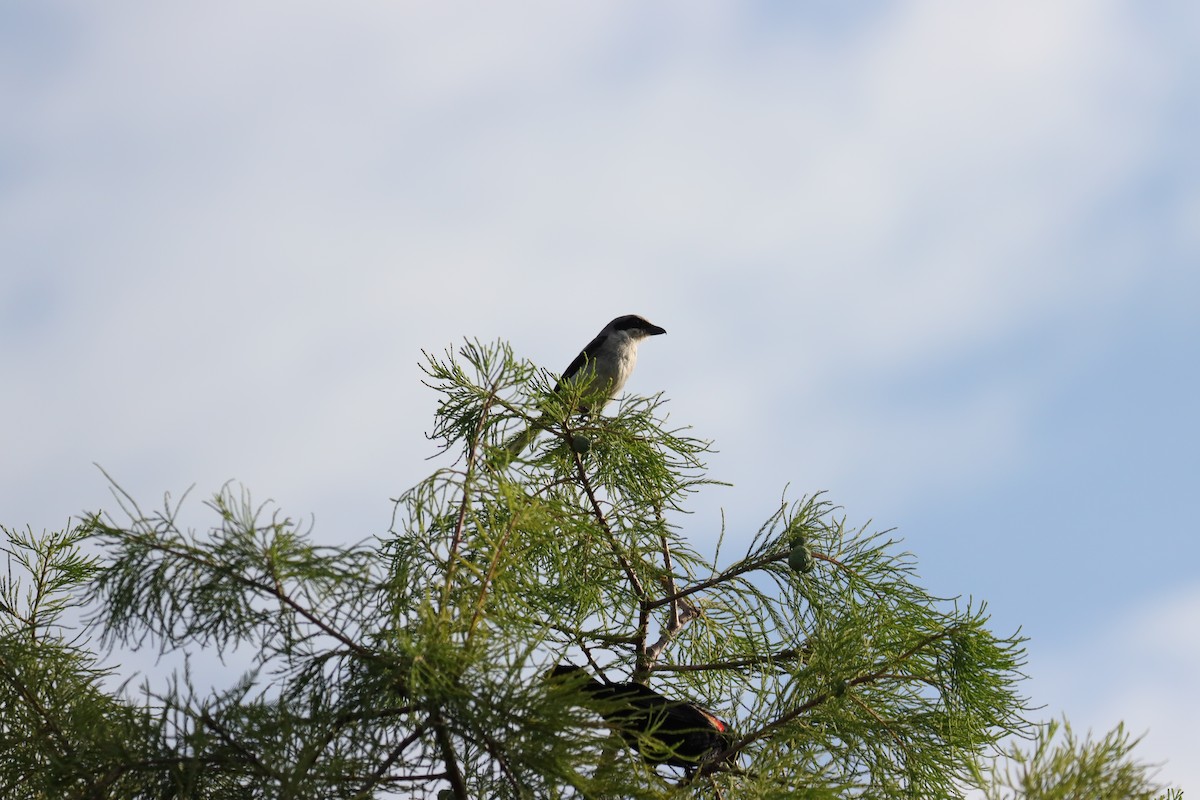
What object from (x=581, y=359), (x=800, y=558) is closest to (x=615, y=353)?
(x=581, y=359)

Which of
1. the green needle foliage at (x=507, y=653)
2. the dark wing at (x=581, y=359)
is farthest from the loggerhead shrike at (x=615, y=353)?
the green needle foliage at (x=507, y=653)

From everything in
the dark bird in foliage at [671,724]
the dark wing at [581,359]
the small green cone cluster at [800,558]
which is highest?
the dark wing at [581,359]

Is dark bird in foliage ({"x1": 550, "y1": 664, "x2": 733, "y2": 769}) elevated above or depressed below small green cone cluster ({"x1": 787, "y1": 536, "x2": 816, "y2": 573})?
below

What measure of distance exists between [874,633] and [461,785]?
5.47ft

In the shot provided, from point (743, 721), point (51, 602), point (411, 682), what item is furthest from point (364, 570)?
point (51, 602)

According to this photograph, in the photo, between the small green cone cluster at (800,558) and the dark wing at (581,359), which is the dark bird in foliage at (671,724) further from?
the dark wing at (581,359)

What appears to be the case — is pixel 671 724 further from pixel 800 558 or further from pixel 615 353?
pixel 615 353

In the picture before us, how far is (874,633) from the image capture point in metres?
3.88

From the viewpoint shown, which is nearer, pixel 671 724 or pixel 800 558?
Answer: pixel 671 724

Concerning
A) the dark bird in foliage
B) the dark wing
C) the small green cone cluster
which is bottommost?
the dark bird in foliage

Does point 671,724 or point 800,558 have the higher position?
point 800,558

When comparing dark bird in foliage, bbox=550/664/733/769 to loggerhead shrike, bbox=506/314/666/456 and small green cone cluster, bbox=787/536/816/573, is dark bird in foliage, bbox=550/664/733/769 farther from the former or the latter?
loggerhead shrike, bbox=506/314/666/456

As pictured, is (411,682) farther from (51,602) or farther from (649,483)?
(51,602)

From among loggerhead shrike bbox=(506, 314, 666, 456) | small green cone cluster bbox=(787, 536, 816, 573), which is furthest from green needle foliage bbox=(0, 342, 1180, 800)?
loggerhead shrike bbox=(506, 314, 666, 456)
